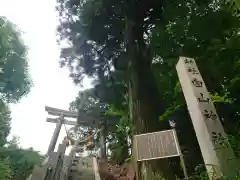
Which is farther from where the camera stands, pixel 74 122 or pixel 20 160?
pixel 74 122

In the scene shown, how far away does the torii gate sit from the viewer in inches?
592

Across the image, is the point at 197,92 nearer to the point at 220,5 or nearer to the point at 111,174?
the point at 220,5

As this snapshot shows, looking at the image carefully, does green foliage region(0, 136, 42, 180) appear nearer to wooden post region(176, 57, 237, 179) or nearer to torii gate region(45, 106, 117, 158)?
torii gate region(45, 106, 117, 158)

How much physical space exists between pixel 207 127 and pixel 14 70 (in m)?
11.7

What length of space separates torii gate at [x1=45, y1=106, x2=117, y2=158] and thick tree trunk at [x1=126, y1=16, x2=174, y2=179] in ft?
22.7

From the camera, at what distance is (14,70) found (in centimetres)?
1302

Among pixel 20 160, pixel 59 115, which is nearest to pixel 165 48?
pixel 20 160

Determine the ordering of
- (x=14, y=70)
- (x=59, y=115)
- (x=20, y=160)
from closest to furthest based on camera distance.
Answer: (x=20, y=160) < (x=14, y=70) < (x=59, y=115)

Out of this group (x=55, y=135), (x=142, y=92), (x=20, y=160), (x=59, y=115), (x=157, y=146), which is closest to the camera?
(x=157, y=146)

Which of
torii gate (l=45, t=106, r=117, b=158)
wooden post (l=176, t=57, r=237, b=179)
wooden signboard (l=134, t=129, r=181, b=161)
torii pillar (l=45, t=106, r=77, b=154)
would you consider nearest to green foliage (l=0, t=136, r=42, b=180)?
torii gate (l=45, t=106, r=117, b=158)

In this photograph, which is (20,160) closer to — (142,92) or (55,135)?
(55,135)

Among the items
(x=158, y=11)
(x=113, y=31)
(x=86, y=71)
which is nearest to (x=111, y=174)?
(x=86, y=71)

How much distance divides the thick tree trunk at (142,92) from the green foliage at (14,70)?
716 cm

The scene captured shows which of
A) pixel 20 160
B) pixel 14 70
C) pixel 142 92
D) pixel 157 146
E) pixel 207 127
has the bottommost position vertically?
pixel 157 146
